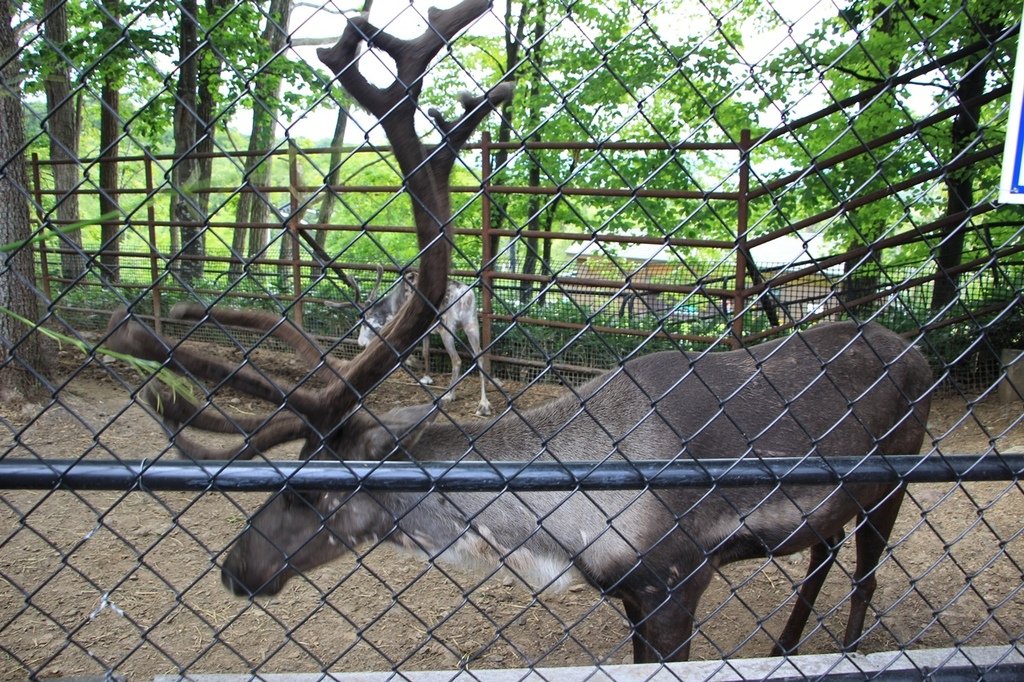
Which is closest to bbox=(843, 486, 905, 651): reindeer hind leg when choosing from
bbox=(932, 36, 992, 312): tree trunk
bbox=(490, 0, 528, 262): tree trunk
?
bbox=(932, 36, 992, 312): tree trunk

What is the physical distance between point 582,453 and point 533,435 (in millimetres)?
214

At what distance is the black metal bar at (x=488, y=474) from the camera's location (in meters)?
1.63

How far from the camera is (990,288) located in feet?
23.8

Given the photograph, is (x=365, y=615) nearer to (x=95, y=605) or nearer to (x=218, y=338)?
(x=95, y=605)

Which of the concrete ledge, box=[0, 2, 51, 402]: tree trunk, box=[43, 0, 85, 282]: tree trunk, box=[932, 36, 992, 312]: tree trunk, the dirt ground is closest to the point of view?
the concrete ledge

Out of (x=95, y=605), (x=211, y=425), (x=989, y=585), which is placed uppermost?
(x=211, y=425)

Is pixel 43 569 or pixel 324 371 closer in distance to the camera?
pixel 324 371

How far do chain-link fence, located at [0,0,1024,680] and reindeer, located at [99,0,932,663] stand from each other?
15mm

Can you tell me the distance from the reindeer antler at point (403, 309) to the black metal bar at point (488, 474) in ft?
0.35

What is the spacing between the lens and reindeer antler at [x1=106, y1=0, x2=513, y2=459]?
5.73 feet

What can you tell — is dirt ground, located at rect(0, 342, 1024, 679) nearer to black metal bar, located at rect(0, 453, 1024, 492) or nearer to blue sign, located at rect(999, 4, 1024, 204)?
black metal bar, located at rect(0, 453, 1024, 492)

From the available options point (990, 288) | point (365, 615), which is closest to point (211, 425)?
point (365, 615)

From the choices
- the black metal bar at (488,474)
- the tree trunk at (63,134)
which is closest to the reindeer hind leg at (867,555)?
the black metal bar at (488,474)

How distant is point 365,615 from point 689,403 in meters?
1.94
